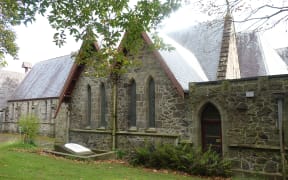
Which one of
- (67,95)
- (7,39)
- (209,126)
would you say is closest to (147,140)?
(209,126)

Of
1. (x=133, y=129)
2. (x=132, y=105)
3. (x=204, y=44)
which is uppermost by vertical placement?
(x=204, y=44)

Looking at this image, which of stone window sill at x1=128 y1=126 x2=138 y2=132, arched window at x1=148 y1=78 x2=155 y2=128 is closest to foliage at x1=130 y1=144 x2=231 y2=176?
arched window at x1=148 y1=78 x2=155 y2=128

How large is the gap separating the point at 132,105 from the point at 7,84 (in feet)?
117

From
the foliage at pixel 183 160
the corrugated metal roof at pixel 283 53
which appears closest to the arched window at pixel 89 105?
the foliage at pixel 183 160

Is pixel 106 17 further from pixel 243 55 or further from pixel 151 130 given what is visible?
pixel 243 55

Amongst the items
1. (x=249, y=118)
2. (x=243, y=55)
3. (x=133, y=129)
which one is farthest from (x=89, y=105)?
(x=249, y=118)

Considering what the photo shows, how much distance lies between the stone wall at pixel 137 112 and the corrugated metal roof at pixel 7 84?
2842 centimetres

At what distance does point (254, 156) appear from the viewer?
11570mm

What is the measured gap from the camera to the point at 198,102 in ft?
43.6

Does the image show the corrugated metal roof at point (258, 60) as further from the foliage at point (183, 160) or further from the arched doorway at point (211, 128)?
the foliage at point (183, 160)

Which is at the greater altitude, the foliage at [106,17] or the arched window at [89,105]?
the foliage at [106,17]

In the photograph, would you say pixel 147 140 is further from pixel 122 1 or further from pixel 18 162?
pixel 122 1

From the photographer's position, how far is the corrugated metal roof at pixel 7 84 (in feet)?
143

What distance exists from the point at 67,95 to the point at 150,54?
27.1 ft
